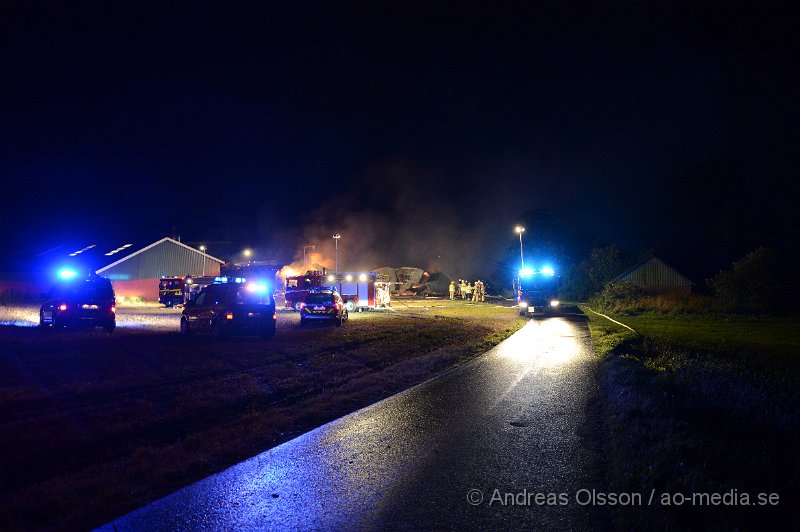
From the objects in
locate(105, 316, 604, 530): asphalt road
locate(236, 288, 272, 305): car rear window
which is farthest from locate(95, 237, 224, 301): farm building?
locate(105, 316, 604, 530): asphalt road

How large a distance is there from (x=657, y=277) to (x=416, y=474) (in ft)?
174

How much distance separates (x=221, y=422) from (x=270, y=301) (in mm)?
10875

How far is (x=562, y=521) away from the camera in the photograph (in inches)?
175

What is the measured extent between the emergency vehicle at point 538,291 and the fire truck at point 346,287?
32.1ft

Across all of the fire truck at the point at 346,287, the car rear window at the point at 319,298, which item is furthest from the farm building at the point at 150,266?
the car rear window at the point at 319,298

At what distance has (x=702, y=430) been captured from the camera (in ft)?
22.6

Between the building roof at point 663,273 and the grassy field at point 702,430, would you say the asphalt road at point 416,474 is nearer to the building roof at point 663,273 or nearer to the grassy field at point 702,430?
the grassy field at point 702,430

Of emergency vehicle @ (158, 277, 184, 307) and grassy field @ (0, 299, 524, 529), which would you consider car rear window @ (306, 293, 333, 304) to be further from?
emergency vehicle @ (158, 277, 184, 307)

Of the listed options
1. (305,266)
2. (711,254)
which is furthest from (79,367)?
(711,254)

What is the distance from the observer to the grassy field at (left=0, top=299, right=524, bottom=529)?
512 cm

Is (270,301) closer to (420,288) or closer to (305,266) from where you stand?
(305,266)

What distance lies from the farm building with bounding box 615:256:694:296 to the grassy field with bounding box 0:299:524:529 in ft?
133

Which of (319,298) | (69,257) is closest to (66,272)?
(69,257)

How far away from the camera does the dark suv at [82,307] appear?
735 inches
